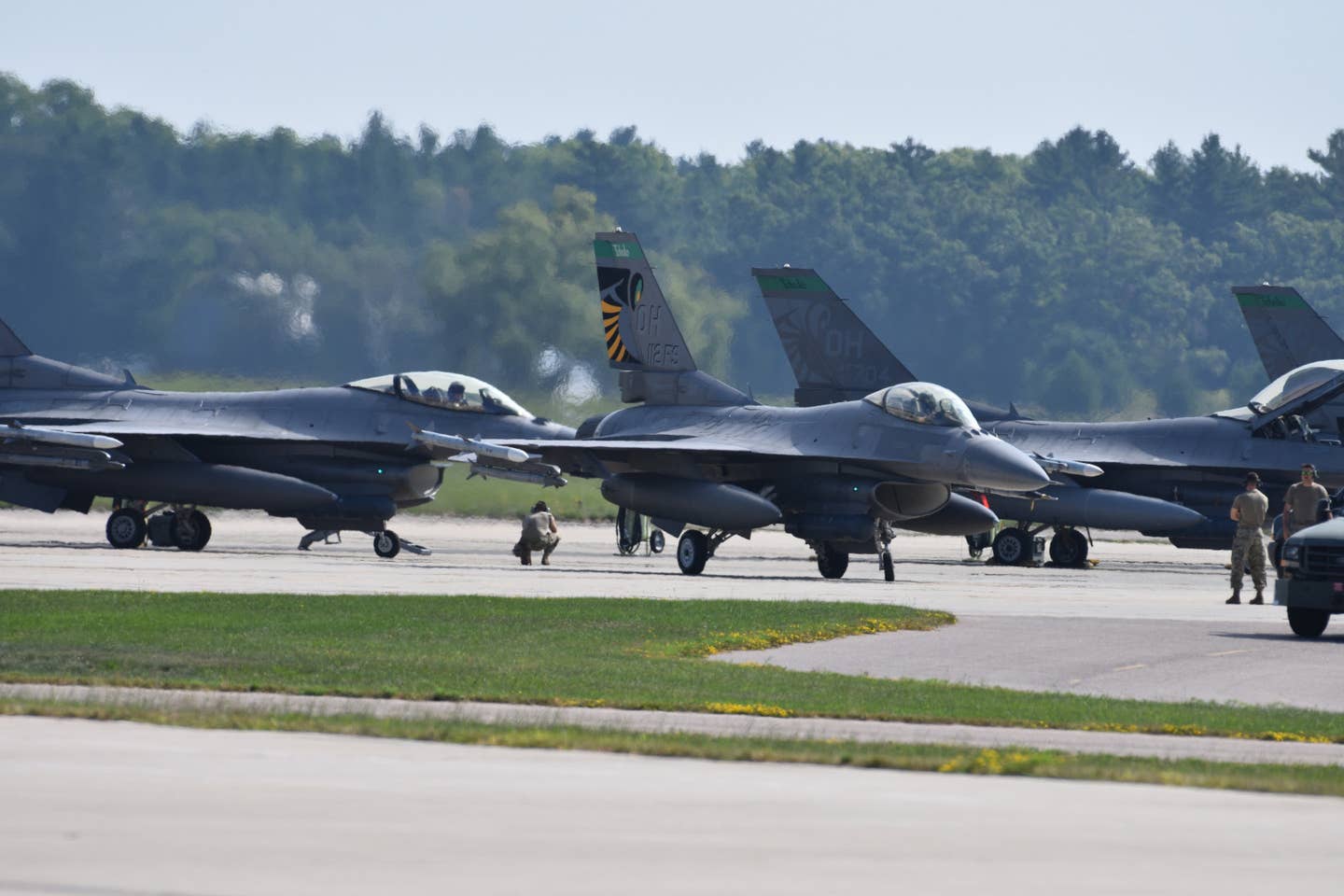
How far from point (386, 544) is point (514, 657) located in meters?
19.7

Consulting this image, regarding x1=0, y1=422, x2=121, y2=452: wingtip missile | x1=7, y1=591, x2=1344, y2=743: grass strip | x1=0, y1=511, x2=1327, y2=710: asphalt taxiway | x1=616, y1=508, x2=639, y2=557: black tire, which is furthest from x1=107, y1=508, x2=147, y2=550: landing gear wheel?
x1=7, y1=591, x2=1344, y2=743: grass strip

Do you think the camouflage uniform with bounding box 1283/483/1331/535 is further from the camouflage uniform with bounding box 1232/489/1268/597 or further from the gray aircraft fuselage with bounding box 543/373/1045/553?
the gray aircraft fuselage with bounding box 543/373/1045/553

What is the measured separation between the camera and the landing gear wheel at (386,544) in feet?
116

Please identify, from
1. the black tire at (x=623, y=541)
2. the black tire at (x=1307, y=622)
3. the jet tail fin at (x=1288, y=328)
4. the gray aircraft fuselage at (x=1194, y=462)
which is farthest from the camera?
the jet tail fin at (x=1288, y=328)

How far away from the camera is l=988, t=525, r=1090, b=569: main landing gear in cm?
3959

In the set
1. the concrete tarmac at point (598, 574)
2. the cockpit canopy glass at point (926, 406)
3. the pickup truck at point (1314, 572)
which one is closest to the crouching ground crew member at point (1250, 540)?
Answer: the concrete tarmac at point (598, 574)

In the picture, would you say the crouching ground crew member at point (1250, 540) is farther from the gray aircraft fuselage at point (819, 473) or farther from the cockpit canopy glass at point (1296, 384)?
the cockpit canopy glass at point (1296, 384)

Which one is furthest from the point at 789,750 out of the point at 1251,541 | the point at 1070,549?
the point at 1070,549

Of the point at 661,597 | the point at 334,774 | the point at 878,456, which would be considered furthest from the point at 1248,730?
the point at 878,456

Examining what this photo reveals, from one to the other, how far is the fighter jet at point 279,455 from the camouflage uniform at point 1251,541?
12.6 metres

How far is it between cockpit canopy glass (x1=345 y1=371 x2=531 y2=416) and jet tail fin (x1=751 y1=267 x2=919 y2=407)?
6467 millimetres

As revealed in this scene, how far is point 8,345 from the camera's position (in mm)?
39156

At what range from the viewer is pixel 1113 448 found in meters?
39.9

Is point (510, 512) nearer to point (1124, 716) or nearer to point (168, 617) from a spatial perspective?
point (168, 617)
